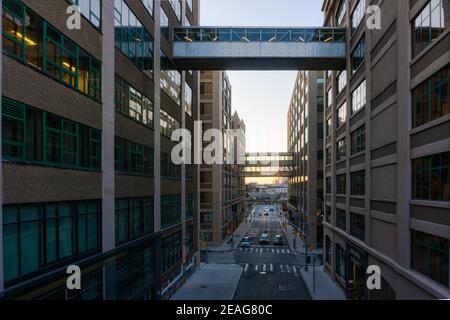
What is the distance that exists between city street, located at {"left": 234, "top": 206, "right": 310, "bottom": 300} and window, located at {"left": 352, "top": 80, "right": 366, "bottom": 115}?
54.2 ft

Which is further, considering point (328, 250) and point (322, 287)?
point (328, 250)

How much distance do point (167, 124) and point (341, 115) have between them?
16.4 m

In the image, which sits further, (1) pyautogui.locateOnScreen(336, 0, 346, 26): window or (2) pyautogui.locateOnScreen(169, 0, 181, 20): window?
(1) pyautogui.locateOnScreen(336, 0, 346, 26): window

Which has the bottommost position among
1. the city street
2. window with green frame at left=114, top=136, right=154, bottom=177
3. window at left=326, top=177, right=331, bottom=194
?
the city street

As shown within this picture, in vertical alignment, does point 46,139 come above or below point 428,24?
below

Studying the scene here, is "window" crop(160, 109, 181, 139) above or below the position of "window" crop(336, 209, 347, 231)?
above

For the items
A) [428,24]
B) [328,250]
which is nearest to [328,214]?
[328,250]

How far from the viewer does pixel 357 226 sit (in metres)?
28.5

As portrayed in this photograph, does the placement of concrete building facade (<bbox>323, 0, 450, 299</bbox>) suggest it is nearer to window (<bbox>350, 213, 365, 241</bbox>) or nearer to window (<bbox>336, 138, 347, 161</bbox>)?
window (<bbox>350, 213, 365, 241</bbox>)

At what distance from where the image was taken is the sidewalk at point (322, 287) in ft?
103

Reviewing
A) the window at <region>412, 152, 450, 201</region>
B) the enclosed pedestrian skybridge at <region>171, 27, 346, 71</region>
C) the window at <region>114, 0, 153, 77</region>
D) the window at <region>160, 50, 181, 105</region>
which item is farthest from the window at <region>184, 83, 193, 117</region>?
the window at <region>412, 152, 450, 201</region>

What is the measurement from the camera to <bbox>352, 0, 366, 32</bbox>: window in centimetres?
2733

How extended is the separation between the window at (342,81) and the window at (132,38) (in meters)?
17.4

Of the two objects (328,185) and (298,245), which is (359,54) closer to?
(328,185)
